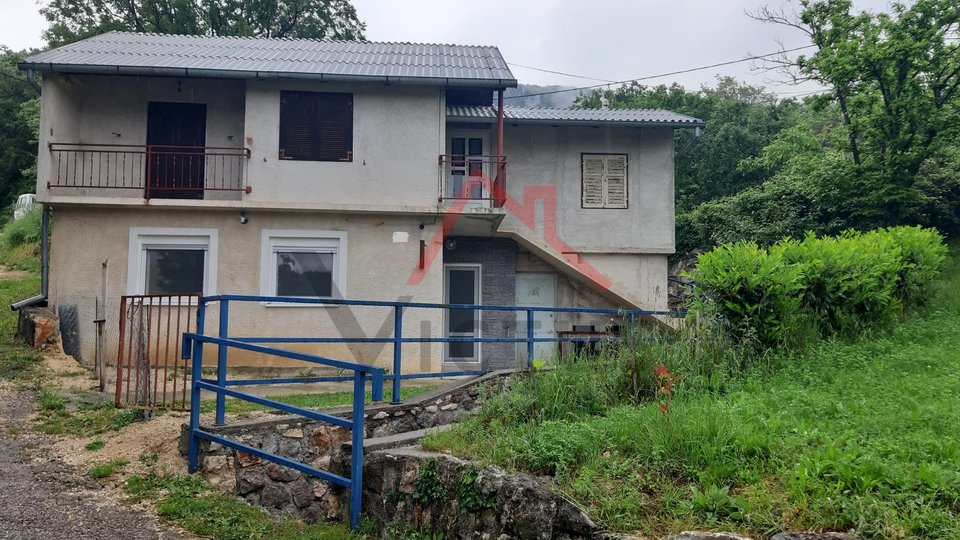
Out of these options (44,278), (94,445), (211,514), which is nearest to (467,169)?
(44,278)

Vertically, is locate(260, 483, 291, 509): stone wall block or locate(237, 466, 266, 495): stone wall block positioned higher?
locate(237, 466, 266, 495): stone wall block

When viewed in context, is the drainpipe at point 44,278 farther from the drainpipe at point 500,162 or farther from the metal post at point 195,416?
the drainpipe at point 500,162

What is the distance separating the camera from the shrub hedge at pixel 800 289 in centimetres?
689

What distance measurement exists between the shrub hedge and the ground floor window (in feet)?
21.5

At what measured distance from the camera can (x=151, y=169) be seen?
12.5 m

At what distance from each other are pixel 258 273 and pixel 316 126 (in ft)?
9.47

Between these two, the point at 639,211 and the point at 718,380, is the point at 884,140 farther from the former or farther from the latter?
the point at 718,380

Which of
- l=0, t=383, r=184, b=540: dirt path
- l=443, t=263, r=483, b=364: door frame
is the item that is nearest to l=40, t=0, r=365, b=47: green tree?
l=443, t=263, r=483, b=364: door frame

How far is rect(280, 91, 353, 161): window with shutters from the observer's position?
11906 mm

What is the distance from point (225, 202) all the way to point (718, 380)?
347 inches

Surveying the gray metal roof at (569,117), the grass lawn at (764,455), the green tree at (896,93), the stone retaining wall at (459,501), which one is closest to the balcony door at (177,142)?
the gray metal roof at (569,117)

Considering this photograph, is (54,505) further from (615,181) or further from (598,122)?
(615,181)

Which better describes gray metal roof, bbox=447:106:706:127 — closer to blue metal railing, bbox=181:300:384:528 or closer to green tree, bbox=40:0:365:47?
blue metal railing, bbox=181:300:384:528

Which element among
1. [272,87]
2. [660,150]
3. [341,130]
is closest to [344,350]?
[341,130]
